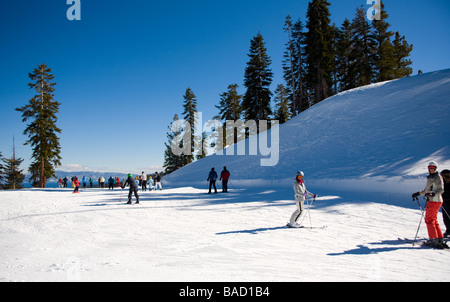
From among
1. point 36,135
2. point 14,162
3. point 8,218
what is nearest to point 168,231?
point 8,218

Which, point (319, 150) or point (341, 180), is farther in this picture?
point (319, 150)

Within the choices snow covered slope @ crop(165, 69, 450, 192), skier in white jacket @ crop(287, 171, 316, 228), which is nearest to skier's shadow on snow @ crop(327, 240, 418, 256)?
skier in white jacket @ crop(287, 171, 316, 228)

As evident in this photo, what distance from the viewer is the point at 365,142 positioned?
17.6 meters

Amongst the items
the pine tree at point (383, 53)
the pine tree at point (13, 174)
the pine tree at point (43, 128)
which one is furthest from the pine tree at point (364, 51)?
the pine tree at point (13, 174)

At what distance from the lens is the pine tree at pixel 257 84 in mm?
38469

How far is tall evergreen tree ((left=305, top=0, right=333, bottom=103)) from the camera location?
3491 cm

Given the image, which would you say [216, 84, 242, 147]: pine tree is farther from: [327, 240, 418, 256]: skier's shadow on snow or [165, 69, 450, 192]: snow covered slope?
[327, 240, 418, 256]: skier's shadow on snow

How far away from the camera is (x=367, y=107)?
23328 millimetres

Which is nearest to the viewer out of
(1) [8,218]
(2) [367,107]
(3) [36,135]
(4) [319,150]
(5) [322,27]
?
(1) [8,218]

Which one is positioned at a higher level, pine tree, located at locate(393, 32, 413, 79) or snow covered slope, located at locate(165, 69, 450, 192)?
pine tree, located at locate(393, 32, 413, 79)

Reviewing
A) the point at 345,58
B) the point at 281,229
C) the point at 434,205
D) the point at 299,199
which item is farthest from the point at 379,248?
the point at 345,58

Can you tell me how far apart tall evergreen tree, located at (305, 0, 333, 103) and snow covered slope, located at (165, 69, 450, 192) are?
7.50m
